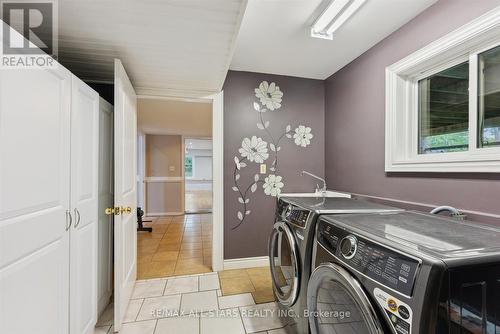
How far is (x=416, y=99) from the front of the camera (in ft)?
5.99

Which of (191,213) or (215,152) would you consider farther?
(191,213)

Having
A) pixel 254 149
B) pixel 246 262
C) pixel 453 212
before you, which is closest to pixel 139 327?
pixel 246 262

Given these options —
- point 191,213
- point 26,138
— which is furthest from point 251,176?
point 191,213

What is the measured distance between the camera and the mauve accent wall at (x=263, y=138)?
2508mm

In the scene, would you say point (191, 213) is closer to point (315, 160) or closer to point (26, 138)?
point (315, 160)

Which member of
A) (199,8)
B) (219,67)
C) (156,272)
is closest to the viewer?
(199,8)

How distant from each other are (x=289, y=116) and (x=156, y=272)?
2.38 m

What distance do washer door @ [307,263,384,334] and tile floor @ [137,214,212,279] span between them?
5.46 feet

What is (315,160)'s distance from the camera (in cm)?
277

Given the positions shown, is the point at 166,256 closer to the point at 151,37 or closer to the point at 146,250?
the point at 146,250

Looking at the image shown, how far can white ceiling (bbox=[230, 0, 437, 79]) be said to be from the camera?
60.6 inches

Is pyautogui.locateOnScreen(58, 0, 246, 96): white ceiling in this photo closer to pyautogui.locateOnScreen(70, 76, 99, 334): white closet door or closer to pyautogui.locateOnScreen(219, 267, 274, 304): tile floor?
pyautogui.locateOnScreen(70, 76, 99, 334): white closet door
